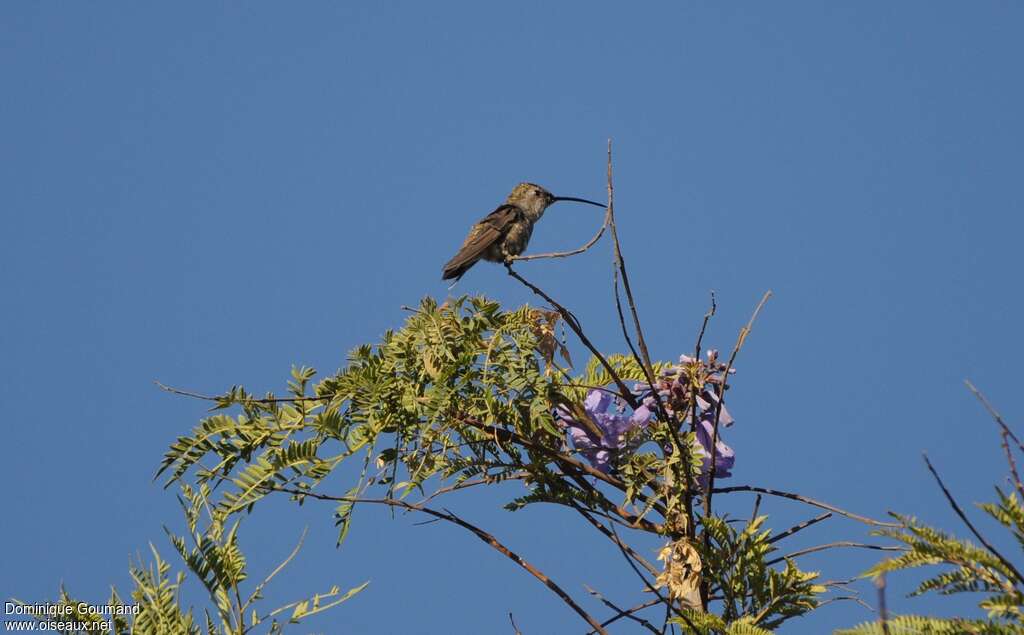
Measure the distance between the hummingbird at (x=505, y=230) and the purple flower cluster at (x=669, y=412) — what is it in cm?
590

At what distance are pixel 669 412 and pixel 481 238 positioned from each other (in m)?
6.45

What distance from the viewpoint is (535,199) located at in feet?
35.4

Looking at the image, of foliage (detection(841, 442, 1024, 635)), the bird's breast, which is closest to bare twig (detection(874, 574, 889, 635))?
foliage (detection(841, 442, 1024, 635))

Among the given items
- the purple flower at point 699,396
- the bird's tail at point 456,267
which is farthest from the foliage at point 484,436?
the bird's tail at point 456,267

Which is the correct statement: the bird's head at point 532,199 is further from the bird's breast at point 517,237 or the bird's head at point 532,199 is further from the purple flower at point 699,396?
the purple flower at point 699,396

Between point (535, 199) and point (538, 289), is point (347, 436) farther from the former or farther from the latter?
point (535, 199)

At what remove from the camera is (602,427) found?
3.58m

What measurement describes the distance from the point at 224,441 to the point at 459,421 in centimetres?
70

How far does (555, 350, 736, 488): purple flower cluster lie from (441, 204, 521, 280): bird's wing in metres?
5.90

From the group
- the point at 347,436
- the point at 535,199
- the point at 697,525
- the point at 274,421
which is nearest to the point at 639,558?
the point at 697,525

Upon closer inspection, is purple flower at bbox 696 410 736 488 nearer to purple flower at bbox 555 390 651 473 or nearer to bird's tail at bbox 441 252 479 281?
purple flower at bbox 555 390 651 473

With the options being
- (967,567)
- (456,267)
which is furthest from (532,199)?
(967,567)

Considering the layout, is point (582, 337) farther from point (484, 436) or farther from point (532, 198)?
point (532, 198)

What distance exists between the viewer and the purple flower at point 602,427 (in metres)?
3.54
